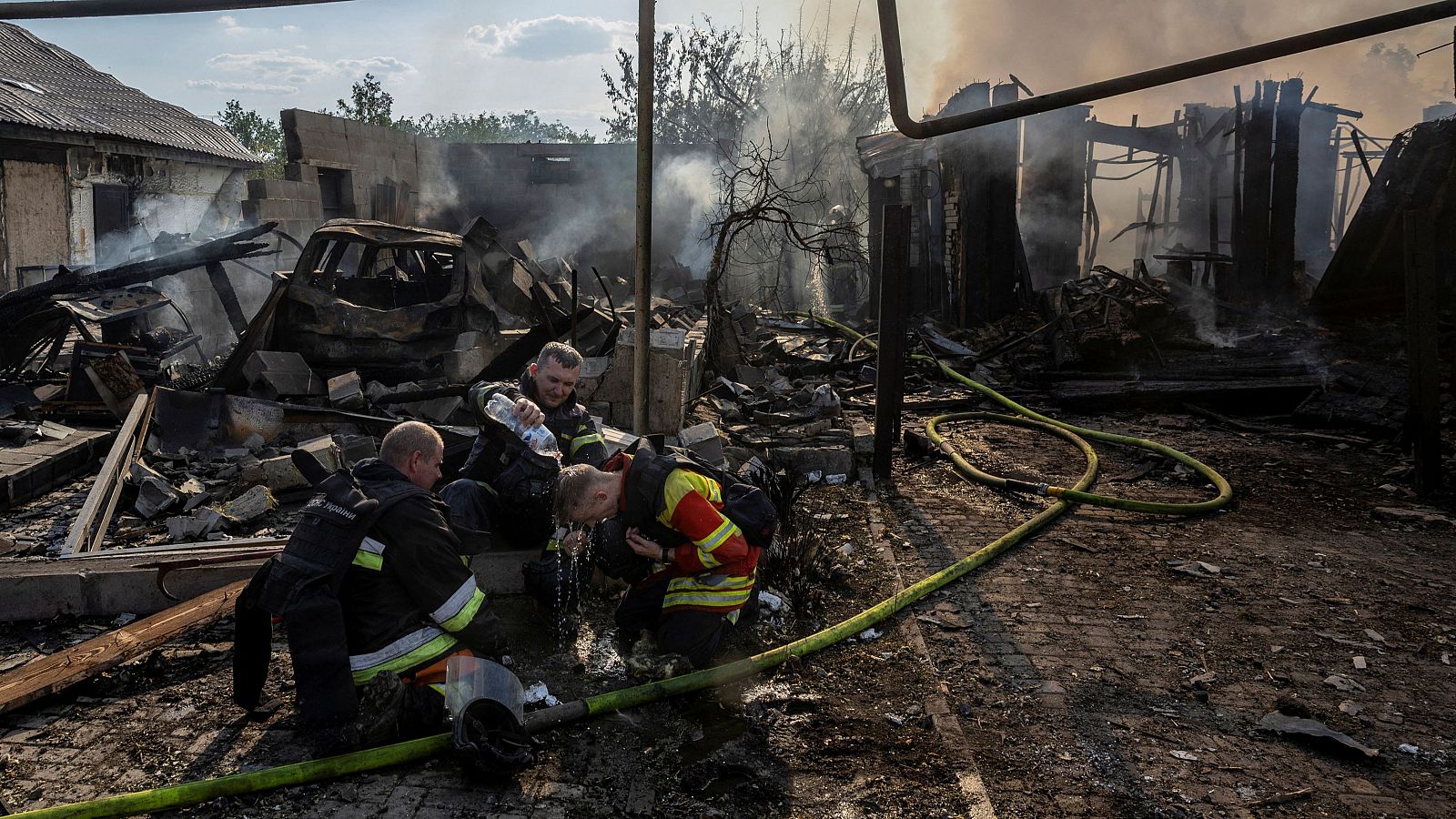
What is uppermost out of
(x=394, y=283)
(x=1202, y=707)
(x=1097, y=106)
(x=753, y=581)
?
(x=1097, y=106)

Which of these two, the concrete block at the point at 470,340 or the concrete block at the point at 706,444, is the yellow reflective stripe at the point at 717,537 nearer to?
the concrete block at the point at 706,444

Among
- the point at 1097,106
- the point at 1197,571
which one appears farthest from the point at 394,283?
the point at 1097,106

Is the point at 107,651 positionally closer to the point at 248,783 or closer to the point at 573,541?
the point at 248,783

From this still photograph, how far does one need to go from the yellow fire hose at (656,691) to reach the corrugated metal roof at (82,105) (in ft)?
50.1

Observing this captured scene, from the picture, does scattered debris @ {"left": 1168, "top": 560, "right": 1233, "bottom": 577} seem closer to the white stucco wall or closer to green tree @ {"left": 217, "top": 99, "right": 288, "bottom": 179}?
the white stucco wall

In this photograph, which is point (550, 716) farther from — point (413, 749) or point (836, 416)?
point (836, 416)

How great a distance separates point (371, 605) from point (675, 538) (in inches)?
53.1

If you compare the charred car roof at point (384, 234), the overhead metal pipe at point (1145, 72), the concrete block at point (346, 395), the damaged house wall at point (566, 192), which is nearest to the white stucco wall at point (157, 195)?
the damaged house wall at point (566, 192)

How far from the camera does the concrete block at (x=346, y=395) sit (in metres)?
8.56

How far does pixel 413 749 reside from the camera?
3.54m

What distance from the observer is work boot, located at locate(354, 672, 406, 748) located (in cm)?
359

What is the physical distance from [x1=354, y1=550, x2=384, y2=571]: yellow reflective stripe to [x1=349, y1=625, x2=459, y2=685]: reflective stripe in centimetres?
32

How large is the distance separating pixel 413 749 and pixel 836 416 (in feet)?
20.8

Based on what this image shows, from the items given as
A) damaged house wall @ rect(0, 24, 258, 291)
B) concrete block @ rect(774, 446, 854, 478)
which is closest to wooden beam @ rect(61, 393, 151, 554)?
concrete block @ rect(774, 446, 854, 478)
